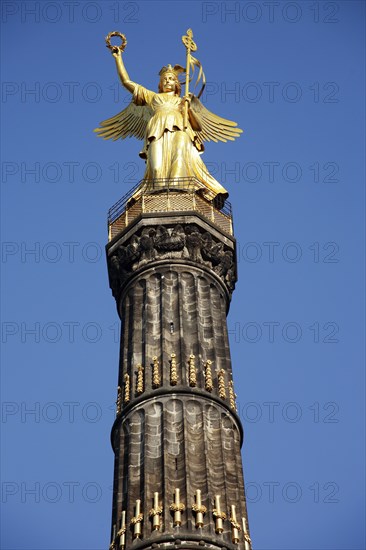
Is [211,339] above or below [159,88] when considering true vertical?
below

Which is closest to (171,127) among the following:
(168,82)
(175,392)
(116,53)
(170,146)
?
(170,146)

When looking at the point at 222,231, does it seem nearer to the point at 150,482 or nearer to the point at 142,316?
the point at 142,316

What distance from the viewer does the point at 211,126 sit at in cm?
6256

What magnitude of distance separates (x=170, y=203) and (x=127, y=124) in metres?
7.94

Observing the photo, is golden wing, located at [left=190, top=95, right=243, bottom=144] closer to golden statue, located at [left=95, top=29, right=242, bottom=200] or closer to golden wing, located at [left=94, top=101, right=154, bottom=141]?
golden statue, located at [left=95, top=29, right=242, bottom=200]

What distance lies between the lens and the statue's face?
62000 mm

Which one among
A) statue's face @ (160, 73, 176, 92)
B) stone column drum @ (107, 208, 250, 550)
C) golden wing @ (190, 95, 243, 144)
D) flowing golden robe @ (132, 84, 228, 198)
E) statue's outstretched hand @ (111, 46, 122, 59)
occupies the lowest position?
stone column drum @ (107, 208, 250, 550)

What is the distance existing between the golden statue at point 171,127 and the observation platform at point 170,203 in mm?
115

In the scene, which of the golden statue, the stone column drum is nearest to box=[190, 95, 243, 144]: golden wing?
the golden statue

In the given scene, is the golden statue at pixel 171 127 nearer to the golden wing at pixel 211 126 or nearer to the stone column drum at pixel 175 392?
the golden wing at pixel 211 126

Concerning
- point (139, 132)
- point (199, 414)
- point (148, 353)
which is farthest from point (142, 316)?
point (139, 132)

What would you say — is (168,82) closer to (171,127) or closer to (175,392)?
(171,127)

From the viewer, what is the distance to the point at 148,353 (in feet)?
167

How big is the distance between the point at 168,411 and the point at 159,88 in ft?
61.4
